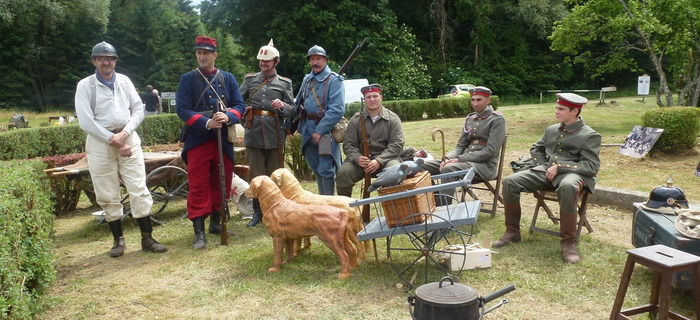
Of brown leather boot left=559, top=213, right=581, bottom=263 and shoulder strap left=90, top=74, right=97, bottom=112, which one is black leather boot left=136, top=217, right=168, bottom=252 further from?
brown leather boot left=559, top=213, right=581, bottom=263

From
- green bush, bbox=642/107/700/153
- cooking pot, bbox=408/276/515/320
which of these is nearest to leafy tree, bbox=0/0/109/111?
green bush, bbox=642/107/700/153

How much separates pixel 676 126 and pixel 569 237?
632cm

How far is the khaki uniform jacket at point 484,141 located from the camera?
5852 mm

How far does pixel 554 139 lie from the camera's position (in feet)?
16.9

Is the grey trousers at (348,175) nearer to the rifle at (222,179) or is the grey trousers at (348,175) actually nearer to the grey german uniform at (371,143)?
the grey german uniform at (371,143)

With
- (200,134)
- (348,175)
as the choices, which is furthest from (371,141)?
(200,134)

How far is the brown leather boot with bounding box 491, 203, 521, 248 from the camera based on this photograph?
5.13m

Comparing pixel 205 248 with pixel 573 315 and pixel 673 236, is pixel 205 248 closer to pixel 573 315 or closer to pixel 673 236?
pixel 573 315

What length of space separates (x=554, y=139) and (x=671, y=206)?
1.24 meters

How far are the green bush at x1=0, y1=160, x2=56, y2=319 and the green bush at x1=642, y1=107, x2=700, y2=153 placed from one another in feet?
32.7

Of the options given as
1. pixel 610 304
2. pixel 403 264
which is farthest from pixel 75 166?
pixel 610 304

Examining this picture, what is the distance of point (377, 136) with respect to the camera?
18.9 ft

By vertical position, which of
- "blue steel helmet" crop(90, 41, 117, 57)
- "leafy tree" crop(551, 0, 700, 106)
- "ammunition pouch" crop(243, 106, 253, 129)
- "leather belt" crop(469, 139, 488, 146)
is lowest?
"leather belt" crop(469, 139, 488, 146)

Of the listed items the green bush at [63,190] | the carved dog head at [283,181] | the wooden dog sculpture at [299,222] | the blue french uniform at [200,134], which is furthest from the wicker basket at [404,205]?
the green bush at [63,190]
